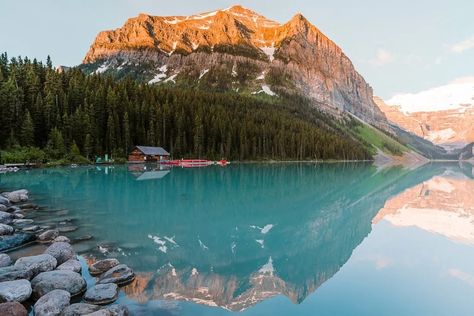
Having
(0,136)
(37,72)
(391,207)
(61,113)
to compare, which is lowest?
(391,207)

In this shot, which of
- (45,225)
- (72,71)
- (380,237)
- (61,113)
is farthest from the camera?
(72,71)

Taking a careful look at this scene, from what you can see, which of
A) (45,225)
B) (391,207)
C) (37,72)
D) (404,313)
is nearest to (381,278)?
(404,313)

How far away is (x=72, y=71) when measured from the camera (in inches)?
4525

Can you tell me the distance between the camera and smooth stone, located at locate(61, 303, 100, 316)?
10.3m

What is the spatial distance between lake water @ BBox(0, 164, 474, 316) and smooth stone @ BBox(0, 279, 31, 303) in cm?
299

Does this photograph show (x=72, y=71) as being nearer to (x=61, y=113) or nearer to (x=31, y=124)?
(x=61, y=113)

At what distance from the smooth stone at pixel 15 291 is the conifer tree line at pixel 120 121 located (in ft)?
249

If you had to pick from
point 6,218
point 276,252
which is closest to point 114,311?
point 276,252

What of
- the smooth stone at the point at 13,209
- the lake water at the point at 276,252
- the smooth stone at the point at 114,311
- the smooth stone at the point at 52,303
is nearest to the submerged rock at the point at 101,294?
the lake water at the point at 276,252

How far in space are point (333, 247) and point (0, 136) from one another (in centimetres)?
7952

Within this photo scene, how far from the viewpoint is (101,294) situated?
474 inches

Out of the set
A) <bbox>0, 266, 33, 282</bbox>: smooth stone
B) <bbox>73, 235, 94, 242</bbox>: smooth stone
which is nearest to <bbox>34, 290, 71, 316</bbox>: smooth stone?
<bbox>0, 266, 33, 282</bbox>: smooth stone

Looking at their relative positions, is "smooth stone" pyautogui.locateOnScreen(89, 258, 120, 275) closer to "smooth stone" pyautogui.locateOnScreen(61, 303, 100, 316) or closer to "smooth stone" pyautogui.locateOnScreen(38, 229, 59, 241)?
"smooth stone" pyautogui.locateOnScreen(61, 303, 100, 316)

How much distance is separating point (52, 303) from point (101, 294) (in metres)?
1.74
